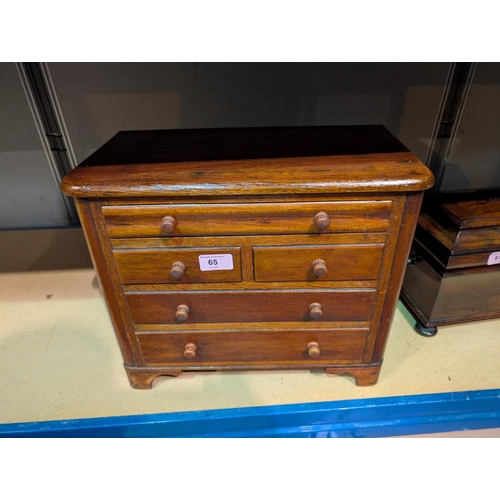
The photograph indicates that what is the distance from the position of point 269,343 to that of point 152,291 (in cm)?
35

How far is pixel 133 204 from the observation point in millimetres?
737

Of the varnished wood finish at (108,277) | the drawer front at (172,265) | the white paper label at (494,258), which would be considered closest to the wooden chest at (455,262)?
the white paper label at (494,258)

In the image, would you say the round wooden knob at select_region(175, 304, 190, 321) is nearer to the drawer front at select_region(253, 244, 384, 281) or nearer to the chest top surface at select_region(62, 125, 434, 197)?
the drawer front at select_region(253, 244, 384, 281)

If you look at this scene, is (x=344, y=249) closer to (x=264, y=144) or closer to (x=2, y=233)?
(x=264, y=144)

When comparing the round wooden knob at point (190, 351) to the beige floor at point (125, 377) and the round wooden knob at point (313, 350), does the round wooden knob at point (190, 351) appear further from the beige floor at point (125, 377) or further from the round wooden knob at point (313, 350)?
the round wooden knob at point (313, 350)

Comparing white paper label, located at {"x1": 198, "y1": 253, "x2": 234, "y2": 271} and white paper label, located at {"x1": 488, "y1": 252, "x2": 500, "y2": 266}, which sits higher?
white paper label, located at {"x1": 198, "y1": 253, "x2": 234, "y2": 271}

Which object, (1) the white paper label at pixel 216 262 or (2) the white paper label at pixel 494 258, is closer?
(1) the white paper label at pixel 216 262

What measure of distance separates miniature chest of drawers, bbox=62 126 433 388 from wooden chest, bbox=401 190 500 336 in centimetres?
A: 30

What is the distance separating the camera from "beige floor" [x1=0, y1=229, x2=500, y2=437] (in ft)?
3.28

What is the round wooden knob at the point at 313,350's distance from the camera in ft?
3.06

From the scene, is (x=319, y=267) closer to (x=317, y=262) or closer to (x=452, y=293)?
(x=317, y=262)

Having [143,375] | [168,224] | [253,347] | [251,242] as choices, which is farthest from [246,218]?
[143,375]

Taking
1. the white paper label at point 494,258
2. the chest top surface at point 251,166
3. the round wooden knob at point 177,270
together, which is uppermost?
the chest top surface at point 251,166

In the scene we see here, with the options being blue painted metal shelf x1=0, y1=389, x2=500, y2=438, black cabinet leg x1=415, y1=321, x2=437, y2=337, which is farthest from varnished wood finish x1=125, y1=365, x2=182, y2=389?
black cabinet leg x1=415, y1=321, x2=437, y2=337
